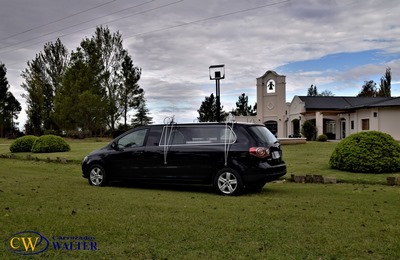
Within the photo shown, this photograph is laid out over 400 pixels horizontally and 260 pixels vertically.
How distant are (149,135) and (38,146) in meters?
15.4

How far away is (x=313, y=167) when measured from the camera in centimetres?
1329

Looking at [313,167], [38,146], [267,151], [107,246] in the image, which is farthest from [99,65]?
[107,246]

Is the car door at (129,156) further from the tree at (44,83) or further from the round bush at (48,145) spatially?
the tree at (44,83)

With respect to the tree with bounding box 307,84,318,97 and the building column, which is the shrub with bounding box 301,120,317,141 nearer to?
the building column

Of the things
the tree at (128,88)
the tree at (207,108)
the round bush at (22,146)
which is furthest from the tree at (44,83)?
the round bush at (22,146)

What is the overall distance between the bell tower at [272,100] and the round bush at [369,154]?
105ft

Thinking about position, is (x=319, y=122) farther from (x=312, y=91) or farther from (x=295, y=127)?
(x=312, y=91)

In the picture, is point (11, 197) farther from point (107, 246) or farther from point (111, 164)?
point (107, 246)

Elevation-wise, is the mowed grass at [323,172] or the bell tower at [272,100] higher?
the bell tower at [272,100]

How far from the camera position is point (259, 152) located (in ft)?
26.7

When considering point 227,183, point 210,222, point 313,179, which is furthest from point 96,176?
point 313,179

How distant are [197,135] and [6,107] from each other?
54.2 meters

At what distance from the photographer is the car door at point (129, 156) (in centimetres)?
945

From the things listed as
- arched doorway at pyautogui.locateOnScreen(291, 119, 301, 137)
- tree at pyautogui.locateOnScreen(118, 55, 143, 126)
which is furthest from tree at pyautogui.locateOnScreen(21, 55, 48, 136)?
arched doorway at pyautogui.locateOnScreen(291, 119, 301, 137)
